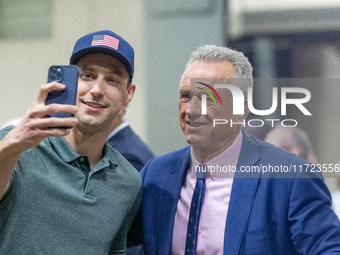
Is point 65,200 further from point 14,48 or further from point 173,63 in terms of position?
point 14,48

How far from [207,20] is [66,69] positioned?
1.06 m

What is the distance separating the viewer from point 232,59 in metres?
1.72

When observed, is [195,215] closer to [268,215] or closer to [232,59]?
[268,215]

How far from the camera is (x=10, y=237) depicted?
123 centimetres

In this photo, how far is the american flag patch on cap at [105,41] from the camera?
1491 millimetres

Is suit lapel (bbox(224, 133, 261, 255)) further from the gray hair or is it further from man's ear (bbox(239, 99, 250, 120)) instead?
the gray hair

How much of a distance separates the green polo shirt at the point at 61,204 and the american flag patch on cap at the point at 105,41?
444 mm

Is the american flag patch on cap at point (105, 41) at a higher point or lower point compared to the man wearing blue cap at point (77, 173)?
higher

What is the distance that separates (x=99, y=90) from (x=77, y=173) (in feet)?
1.17

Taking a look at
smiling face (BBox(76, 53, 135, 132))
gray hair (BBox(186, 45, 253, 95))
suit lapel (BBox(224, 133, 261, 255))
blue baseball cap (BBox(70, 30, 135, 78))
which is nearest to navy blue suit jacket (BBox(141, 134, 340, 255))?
suit lapel (BBox(224, 133, 261, 255))

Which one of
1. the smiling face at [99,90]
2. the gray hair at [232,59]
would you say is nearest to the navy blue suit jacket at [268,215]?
the gray hair at [232,59]

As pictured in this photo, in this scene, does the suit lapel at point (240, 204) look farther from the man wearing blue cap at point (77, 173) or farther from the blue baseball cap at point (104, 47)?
the blue baseball cap at point (104, 47)

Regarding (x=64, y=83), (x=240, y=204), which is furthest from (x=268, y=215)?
(x=64, y=83)

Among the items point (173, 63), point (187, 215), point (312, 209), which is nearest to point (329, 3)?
point (173, 63)
